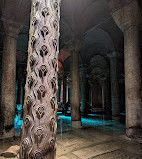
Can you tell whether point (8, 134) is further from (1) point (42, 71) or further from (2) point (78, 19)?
(2) point (78, 19)

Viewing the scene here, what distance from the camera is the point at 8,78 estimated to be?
4340 mm

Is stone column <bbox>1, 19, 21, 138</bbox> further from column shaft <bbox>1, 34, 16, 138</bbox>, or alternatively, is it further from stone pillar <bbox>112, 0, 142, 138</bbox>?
stone pillar <bbox>112, 0, 142, 138</bbox>

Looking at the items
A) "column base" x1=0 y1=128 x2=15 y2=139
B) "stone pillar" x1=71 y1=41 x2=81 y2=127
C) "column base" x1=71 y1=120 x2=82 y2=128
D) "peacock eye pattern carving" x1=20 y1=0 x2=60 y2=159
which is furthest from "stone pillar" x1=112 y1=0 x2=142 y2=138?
"column base" x1=0 y1=128 x2=15 y2=139

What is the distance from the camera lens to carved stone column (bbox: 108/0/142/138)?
3.69 m

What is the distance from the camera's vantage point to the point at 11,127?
13.8ft

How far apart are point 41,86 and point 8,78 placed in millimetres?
3667

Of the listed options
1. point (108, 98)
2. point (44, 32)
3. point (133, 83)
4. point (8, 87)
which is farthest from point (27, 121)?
point (108, 98)

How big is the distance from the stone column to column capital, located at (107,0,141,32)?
3.57 metres

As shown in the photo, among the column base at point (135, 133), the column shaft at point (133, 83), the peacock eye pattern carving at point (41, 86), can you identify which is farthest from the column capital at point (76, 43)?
the peacock eye pattern carving at point (41, 86)

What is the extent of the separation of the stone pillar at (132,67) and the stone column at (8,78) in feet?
12.2

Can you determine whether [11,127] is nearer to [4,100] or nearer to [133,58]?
[4,100]

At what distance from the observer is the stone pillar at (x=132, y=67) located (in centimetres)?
369

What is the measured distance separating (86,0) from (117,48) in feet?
11.2

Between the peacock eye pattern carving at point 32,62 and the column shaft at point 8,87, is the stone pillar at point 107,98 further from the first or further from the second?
the peacock eye pattern carving at point 32,62
